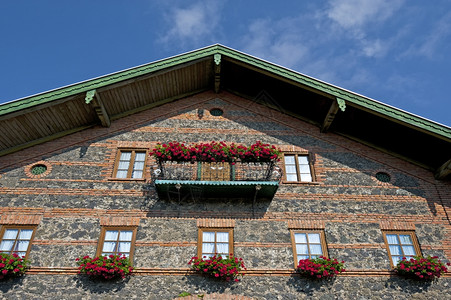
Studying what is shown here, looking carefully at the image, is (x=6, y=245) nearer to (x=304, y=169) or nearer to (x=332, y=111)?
(x=304, y=169)

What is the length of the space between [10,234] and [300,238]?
7897mm

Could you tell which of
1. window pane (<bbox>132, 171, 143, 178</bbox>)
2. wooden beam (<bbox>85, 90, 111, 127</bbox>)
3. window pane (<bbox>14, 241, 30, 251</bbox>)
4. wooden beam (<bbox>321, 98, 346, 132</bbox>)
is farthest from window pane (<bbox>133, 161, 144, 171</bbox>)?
wooden beam (<bbox>321, 98, 346, 132</bbox>)

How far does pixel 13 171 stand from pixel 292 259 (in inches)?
339

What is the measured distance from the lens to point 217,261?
11.6 meters

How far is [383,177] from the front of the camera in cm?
1438

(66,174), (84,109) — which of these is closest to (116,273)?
(66,174)

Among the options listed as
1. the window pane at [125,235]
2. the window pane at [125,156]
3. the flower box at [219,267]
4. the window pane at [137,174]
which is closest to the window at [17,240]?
the window pane at [125,235]

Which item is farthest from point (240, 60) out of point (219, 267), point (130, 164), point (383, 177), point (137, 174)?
point (219, 267)

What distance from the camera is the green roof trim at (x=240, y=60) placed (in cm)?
1374

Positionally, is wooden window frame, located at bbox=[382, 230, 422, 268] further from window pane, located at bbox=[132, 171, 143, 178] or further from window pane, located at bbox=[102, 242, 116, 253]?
window pane, located at bbox=[102, 242, 116, 253]

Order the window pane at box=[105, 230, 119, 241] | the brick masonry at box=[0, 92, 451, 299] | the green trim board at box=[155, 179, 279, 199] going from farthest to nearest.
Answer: the green trim board at box=[155, 179, 279, 199]
the window pane at box=[105, 230, 119, 241]
the brick masonry at box=[0, 92, 451, 299]

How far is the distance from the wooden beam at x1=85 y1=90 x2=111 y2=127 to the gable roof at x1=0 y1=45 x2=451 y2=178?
3 centimetres

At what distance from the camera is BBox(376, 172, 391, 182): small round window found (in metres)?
14.3

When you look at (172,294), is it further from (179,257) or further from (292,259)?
(292,259)
